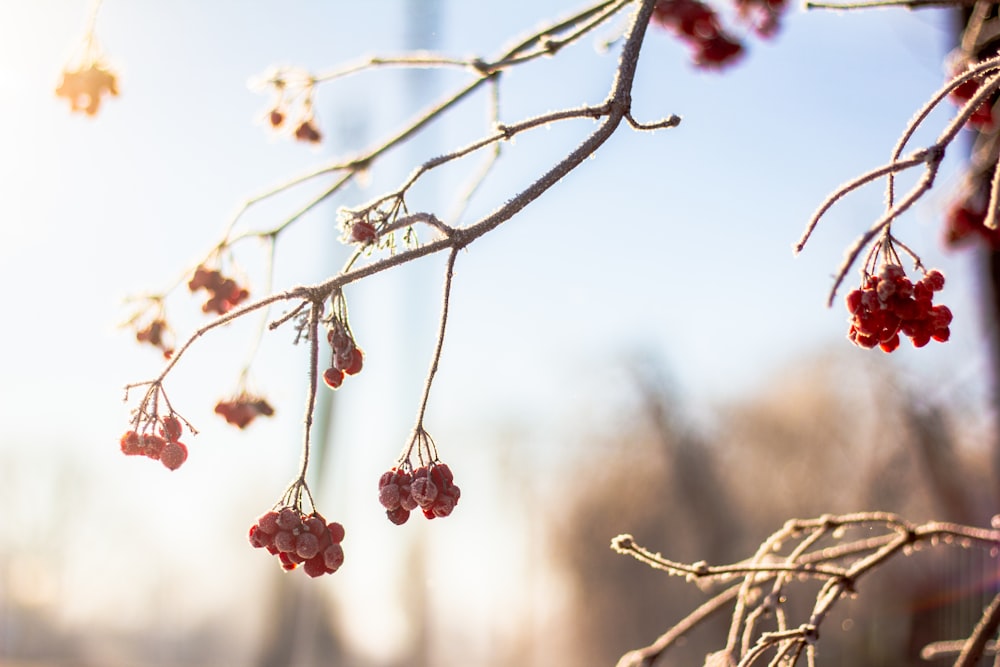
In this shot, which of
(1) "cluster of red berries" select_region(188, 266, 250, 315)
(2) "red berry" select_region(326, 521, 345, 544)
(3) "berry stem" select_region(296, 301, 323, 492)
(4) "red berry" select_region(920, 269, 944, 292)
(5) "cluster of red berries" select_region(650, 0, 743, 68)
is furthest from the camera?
(5) "cluster of red berries" select_region(650, 0, 743, 68)

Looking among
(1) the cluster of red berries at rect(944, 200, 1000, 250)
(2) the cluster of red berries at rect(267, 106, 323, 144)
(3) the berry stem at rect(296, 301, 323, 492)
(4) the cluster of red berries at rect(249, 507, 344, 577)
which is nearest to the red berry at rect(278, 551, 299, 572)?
(4) the cluster of red berries at rect(249, 507, 344, 577)

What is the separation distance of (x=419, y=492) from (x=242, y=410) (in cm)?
90

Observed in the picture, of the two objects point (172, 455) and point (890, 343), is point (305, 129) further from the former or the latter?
point (890, 343)

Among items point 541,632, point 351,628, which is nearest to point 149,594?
point 351,628

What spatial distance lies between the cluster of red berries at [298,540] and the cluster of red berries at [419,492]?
84mm

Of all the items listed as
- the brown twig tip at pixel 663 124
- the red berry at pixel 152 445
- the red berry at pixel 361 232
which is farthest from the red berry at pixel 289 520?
the brown twig tip at pixel 663 124

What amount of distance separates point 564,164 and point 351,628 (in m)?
20.3

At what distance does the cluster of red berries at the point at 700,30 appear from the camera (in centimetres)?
245

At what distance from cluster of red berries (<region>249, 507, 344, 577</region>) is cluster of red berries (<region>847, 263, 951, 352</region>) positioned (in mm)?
730

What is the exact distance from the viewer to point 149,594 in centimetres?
3566

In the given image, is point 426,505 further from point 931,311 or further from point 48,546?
point 48,546

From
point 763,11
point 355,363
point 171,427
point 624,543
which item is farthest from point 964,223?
point 171,427

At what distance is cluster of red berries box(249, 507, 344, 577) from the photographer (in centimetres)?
111

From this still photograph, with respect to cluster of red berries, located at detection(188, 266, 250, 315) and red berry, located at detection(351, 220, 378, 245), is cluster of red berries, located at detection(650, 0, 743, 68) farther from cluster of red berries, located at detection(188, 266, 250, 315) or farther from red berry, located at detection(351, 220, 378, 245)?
red berry, located at detection(351, 220, 378, 245)
